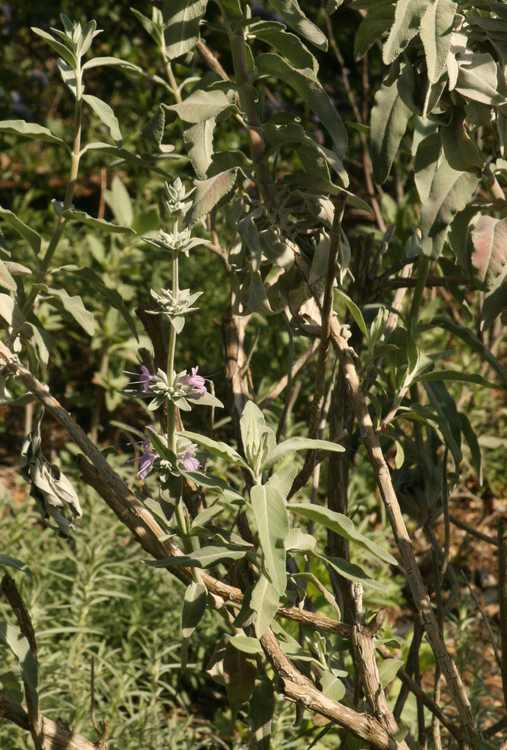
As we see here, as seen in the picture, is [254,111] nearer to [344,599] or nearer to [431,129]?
[431,129]

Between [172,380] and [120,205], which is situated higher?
[172,380]

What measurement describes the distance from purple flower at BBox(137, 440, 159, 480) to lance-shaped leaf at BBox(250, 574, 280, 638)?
20cm

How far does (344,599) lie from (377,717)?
0.25 meters

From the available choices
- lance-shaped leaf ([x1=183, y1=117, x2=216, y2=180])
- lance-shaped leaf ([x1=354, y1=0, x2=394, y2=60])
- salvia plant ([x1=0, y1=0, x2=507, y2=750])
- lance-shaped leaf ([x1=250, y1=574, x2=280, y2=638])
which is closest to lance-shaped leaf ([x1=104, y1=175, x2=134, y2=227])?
salvia plant ([x1=0, y1=0, x2=507, y2=750])

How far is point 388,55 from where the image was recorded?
1.16m

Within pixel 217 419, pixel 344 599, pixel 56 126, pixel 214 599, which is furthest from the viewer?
pixel 56 126

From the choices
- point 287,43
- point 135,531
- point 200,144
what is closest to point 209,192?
point 200,144

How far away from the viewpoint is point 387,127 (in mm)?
1321

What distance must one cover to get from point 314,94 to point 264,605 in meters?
0.66

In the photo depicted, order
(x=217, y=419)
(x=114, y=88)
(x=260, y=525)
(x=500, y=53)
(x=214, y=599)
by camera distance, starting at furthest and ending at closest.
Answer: (x=114, y=88), (x=217, y=419), (x=214, y=599), (x=500, y=53), (x=260, y=525)

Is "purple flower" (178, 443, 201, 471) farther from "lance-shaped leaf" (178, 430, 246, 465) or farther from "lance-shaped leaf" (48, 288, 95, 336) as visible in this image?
"lance-shaped leaf" (48, 288, 95, 336)

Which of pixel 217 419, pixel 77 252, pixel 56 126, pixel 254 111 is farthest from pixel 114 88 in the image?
pixel 254 111

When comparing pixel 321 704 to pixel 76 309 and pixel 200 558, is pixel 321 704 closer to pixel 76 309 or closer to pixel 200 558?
pixel 200 558

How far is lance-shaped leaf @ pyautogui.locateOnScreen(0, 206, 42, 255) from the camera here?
4.83 feet
